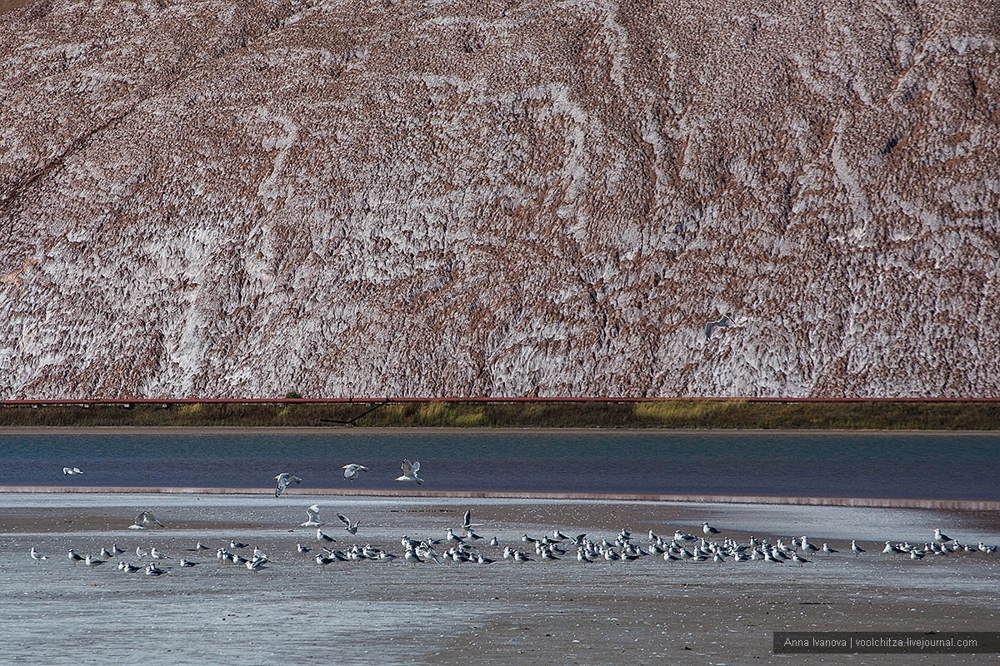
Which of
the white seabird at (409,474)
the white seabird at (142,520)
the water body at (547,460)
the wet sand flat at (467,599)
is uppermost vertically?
the wet sand flat at (467,599)

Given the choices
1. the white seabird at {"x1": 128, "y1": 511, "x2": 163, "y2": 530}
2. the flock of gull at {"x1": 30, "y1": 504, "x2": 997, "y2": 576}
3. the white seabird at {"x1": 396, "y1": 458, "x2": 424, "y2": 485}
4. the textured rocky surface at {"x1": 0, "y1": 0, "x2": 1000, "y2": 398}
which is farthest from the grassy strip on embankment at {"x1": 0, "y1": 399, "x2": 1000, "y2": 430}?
the flock of gull at {"x1": 30, "y1": 504, "x2": 997, "y2": 576}

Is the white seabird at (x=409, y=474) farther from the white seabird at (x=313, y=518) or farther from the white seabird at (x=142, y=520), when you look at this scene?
the white seabird at (x=142, y=520)

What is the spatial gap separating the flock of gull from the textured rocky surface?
111ft

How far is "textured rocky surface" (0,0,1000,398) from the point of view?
4916cm

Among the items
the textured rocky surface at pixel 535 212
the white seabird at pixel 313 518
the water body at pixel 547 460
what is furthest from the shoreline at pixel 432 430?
the white seabird at pixel 313 518

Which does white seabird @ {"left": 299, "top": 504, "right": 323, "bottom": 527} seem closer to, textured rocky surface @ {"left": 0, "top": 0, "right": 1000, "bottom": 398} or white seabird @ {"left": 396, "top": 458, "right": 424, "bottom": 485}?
white seabird @ {"left": 396, "top": 458, "right": 424, "bottom": 485}

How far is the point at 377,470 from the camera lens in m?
26.3

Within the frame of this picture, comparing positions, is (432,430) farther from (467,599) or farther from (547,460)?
(467,599)

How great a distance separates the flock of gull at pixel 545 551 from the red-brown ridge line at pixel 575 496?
484 centimetres

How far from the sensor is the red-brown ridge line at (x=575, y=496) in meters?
19.0

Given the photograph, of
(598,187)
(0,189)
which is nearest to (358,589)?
(598,187)

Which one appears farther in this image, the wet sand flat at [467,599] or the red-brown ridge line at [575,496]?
the red-brown ridge line at [575,496]

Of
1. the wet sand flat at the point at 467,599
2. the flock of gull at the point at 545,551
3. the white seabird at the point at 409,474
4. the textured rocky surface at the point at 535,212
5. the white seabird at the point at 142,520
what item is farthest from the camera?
the textured rocky surface at the point at 535,212

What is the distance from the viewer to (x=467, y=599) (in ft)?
35.1
